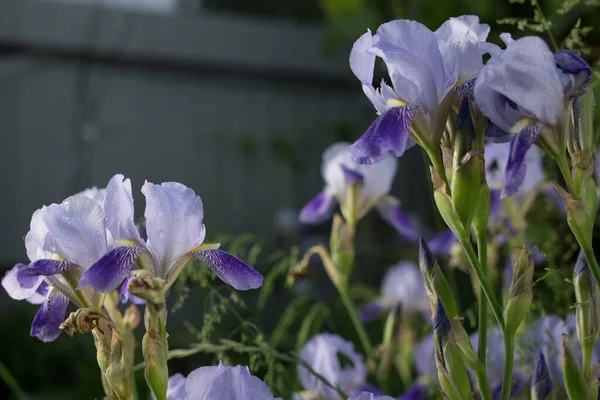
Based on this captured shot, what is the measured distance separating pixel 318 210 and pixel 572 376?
0.41 metres

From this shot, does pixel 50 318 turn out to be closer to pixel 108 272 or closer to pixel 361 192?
pixel 108 272

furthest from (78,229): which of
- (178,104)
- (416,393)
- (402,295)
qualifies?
(178,104)

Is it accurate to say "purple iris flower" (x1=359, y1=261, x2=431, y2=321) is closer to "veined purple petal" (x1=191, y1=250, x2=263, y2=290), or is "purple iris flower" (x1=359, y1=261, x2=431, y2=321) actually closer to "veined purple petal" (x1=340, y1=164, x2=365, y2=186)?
"veined purple petal" (x1=340, y1=164, x2=365, y2=186)

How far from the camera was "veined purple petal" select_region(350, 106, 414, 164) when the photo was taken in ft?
1.41

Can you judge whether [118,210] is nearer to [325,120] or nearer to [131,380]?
[131,380]

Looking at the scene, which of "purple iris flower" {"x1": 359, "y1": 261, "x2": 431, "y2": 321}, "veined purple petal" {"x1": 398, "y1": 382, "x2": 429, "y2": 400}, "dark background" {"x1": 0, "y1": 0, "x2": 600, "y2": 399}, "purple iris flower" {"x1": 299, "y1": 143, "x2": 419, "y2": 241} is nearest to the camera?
"veined purple petal" {"x1": 398, "y1": 382, "x2": 429, "y2": 400}

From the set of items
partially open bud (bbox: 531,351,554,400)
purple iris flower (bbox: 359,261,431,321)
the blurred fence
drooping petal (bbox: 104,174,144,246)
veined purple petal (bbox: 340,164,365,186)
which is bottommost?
the blurred fence

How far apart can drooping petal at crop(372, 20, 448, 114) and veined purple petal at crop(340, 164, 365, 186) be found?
1.16 feet

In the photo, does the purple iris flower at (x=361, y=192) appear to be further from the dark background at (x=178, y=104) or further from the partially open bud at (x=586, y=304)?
the dark background at (x=178, y=104)

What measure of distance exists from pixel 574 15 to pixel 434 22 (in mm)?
340

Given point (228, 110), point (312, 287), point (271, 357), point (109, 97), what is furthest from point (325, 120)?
point (271, 357)

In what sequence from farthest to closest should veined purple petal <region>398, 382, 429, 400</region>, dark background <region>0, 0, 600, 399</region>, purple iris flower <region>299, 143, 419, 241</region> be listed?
dark background <region>0, 0, 600, 399</region> → purple iris flower <region>299, 143, 419, 241</region> → veined purple petal <region>398, 382, 429, 400</region>

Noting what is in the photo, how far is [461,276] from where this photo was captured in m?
1.11

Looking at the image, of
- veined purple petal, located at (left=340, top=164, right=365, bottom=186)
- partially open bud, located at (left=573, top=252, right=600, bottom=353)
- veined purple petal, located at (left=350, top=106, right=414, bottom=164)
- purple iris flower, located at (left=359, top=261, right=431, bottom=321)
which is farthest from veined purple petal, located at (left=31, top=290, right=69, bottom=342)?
purple iris flower, located at (left=359, top=261, right=431, bottom=321)
